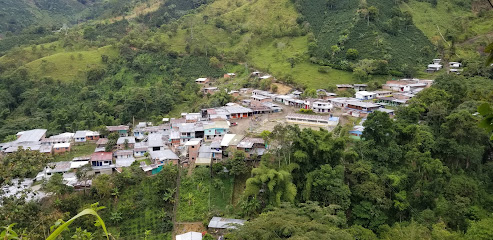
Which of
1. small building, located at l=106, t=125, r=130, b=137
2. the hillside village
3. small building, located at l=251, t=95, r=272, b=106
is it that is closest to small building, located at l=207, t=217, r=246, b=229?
the hillside village

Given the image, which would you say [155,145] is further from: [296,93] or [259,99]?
[296,93]

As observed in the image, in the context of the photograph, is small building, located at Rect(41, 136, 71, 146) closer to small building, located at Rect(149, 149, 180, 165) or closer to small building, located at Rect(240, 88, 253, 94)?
small building, located at Rect(149, 149, 180, 165)

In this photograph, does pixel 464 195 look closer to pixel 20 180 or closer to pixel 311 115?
pixel 311 115

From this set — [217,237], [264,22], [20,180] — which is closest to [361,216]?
[217,237]

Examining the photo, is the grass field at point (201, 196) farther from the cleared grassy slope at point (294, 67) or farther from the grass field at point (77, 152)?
the cleared grassy slope at point (294, 67)

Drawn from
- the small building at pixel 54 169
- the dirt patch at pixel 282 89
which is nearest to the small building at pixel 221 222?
the small building at pixel 54 169

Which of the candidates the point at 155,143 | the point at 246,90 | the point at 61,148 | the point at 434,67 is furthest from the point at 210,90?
the point at 434,67
